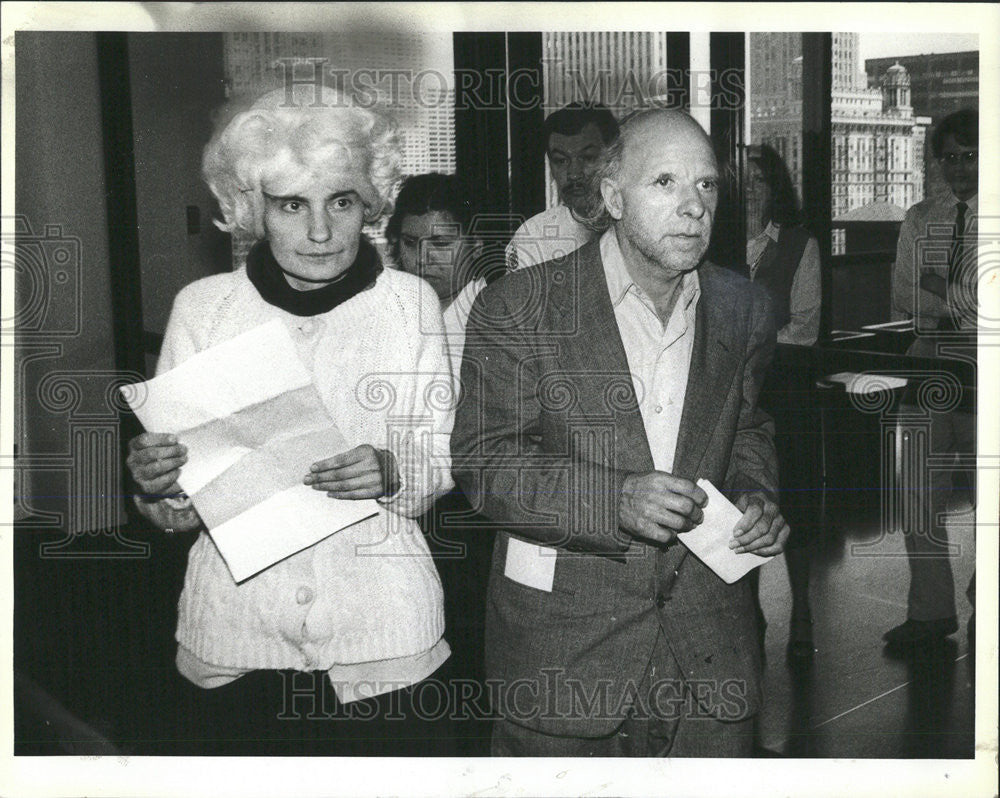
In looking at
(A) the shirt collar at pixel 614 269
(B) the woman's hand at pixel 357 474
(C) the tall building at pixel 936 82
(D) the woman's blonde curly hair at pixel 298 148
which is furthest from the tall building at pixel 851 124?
(B) the woman's hand at pixel 357 474

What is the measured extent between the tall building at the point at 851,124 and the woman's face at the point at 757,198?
0.23ft

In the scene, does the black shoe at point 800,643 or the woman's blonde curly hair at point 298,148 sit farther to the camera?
the black shoe at point 800,643

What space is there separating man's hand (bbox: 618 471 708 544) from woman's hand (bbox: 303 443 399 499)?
47 cm

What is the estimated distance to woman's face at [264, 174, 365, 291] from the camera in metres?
2.18

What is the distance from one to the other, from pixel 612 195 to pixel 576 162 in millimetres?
100

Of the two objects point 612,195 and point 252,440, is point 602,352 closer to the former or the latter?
point 612,195

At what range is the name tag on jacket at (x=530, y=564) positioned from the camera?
2193mm

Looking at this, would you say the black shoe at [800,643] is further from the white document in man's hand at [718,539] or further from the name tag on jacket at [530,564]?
the name tag on jacket at [530,564]

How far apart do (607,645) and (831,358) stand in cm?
74

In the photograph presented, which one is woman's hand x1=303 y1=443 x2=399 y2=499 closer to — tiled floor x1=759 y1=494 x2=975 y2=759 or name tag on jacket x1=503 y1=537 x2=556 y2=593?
name tag on jacket x1=503 y1=537 x2=556 y2=593

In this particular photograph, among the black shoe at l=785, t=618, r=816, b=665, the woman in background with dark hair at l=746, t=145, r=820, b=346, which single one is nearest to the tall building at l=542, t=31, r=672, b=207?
the woman in background with dark hair at l=746, t=145, r=820, b=346

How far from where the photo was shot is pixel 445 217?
2207mm

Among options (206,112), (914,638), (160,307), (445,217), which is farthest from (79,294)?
(914,638)

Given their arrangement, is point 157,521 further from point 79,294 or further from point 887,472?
point 887,472
